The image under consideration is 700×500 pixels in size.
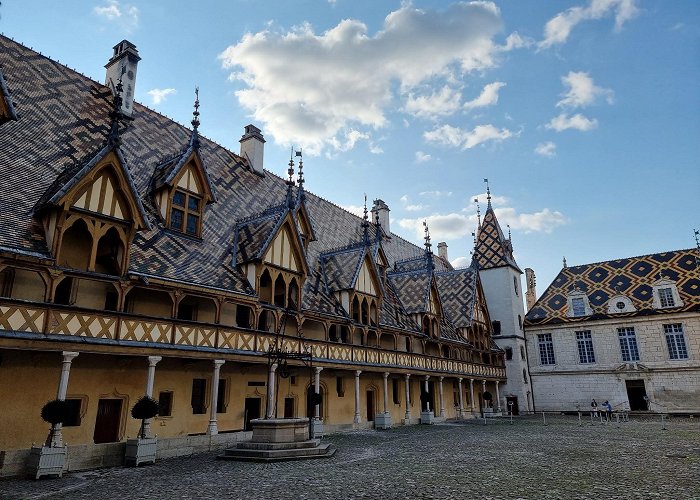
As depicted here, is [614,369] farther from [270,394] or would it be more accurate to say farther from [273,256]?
[273,256]

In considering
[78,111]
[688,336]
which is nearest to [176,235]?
[78,111]

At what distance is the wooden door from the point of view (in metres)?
14.4

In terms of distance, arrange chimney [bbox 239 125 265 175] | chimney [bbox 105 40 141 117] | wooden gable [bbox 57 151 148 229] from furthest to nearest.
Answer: chimney [bbox 239 125 265 175]
chimney [bbox 105 40 141 117]
wooden gable [bbox 57 151 148 229]

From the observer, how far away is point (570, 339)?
1558 inches

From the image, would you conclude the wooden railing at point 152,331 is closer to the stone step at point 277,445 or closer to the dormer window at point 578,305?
the stone step at point 277,445

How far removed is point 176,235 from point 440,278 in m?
25.6

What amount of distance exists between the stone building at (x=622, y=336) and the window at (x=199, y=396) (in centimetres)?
3130

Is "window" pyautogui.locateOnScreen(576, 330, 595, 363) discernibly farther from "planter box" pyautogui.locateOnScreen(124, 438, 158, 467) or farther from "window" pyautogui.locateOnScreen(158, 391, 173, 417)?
"planter box" pyautogui.locateOnScreen(124, 438, 158, 467)

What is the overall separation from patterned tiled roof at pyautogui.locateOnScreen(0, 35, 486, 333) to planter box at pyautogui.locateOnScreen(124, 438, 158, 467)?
4.69 metres

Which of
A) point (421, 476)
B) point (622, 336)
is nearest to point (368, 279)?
point (421, 476)

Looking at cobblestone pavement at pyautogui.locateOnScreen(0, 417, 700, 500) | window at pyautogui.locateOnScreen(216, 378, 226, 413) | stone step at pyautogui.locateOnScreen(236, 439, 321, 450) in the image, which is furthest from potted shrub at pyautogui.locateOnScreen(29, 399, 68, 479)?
window at pyautogui.locateOnScreen(216, 378, 226, 413)

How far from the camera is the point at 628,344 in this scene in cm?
Result: 3734

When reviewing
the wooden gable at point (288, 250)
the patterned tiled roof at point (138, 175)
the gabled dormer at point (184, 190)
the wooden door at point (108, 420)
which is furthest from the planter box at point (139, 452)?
the wooden gable at point (288, 250)

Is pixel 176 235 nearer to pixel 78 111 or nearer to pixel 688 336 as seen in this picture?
pixel 78 111
